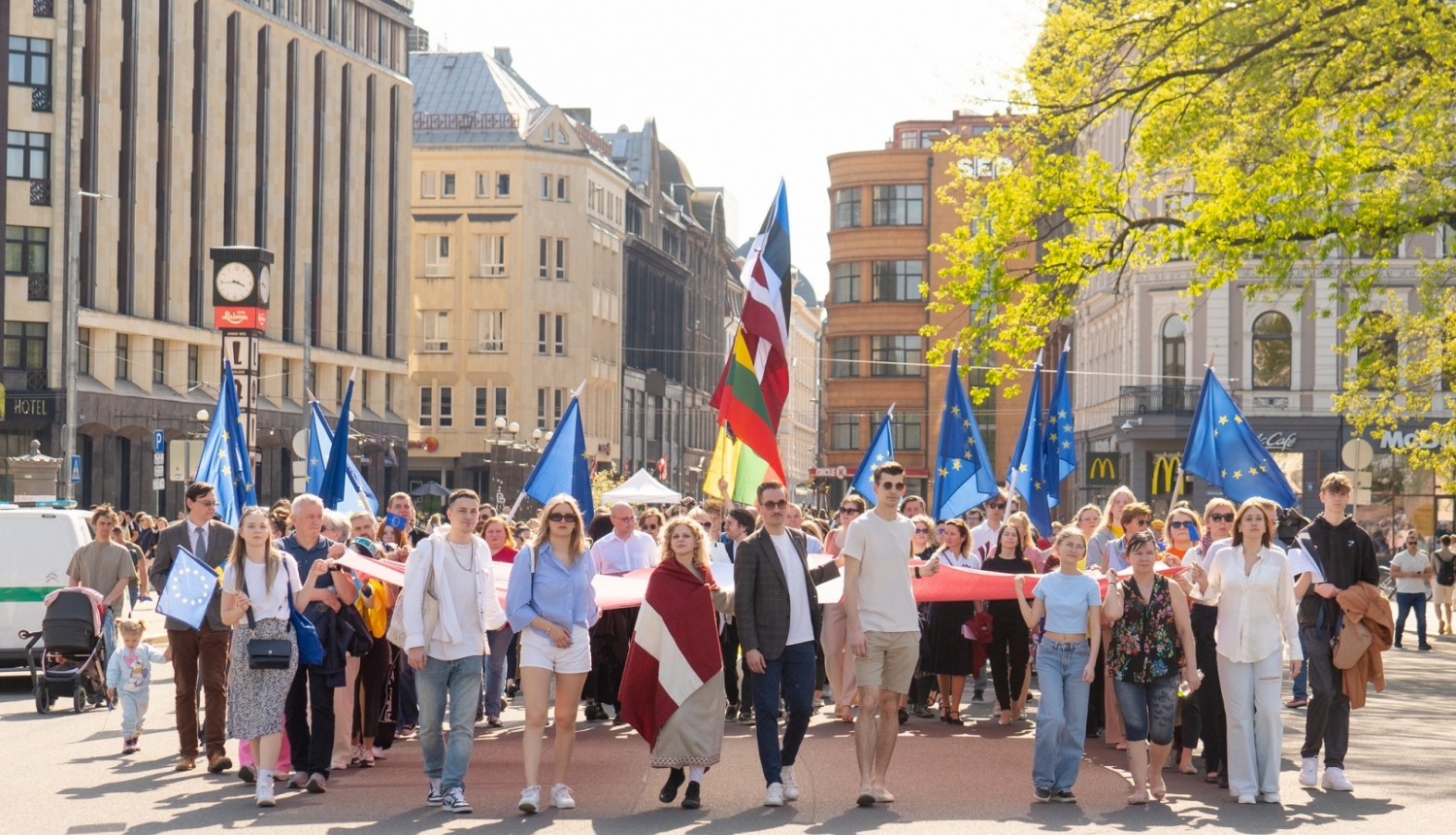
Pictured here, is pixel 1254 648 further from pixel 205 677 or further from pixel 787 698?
pixel 205 677

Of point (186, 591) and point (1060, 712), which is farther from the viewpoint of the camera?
point (186, 591)

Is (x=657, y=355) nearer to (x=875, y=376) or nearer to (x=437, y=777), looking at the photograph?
(x=875, y=376)

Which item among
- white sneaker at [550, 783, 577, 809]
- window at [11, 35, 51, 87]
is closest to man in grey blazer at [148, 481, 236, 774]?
white sneaker at [550, 783, 577, 809]

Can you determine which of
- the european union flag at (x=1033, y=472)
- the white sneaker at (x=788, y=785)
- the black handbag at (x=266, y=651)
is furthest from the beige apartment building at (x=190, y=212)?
the white sneaker at (x=788, y=785)

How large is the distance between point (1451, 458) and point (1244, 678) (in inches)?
999

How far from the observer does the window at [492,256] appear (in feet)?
322

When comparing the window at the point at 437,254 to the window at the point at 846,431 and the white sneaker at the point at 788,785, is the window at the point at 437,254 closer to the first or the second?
the window at the point at 846,431

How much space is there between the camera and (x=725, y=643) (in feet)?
55.3

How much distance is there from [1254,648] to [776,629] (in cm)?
288

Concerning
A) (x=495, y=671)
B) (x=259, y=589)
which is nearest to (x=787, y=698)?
(x=259, y=589)

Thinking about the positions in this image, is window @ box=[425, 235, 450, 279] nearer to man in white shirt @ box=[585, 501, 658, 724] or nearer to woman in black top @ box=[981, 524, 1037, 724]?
man in white shirt @ box=[585, 501, 658, 724]

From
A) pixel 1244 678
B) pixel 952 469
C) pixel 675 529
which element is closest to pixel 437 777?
pixel 675 529

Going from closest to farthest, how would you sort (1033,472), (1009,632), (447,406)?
1. (1009,632)
2. (1033,472)
3. (447,406)

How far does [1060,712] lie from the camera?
11.9 m
